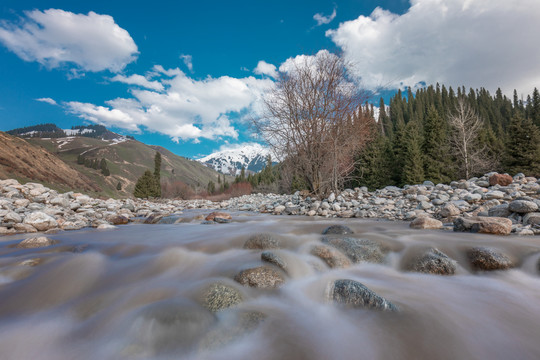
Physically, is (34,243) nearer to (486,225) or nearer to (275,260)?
(275,260)

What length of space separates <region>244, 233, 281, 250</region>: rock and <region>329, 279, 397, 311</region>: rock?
→ 167cm

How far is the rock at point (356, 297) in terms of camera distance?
218 cm

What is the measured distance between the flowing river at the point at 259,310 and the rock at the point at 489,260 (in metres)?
0.09

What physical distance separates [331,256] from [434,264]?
1.31m

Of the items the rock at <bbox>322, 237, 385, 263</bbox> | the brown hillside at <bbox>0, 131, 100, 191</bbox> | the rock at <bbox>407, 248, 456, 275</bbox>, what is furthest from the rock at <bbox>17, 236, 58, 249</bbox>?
the brown hillside at <bbox>0, 131, 100, 191</bbox>

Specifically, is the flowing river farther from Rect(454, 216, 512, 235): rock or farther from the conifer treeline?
the conifer treeline

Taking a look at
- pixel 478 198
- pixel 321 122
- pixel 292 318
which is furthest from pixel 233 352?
pixel 321 122

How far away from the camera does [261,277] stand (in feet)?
9.27

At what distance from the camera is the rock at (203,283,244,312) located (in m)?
2.27

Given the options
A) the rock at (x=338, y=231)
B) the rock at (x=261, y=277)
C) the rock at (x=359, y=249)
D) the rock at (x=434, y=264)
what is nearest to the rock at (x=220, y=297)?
the rock at (x=261, y=277)

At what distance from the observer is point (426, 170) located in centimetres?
2180

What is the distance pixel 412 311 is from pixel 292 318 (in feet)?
3.56

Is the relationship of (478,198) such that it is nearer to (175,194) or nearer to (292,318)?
(292,318)

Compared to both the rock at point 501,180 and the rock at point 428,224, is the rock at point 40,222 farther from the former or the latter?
the rock at point 501,180
